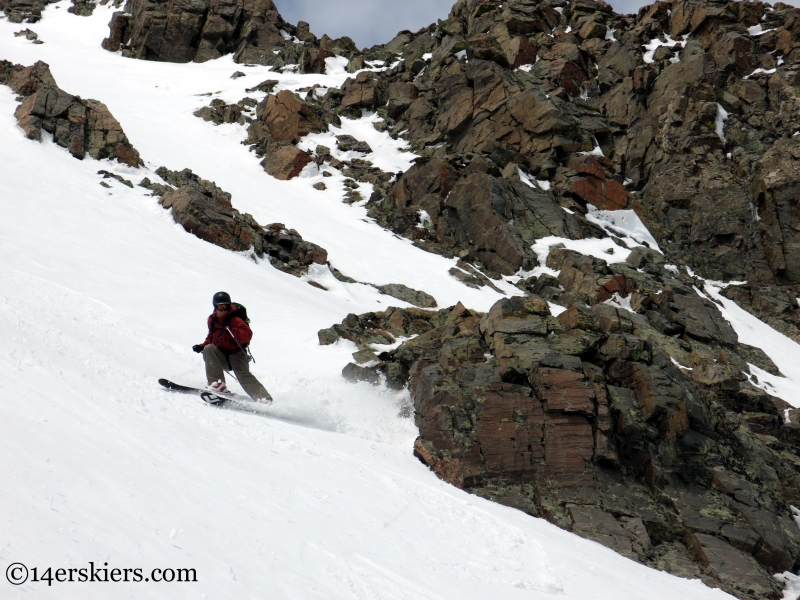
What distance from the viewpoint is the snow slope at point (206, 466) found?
415 centimetres

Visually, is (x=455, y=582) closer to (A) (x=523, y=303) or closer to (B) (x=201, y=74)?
(A) (x=523, y=303)

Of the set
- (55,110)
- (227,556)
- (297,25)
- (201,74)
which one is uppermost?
(297,25)

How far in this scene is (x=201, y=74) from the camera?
52906mm

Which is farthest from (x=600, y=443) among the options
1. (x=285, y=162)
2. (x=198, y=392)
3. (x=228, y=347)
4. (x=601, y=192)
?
(x=285, y=162)

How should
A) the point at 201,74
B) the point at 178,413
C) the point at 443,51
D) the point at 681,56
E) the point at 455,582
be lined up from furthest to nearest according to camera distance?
1. the point at 201,74
2. the point at 443,51
3. the point at 681,56
4. the point at 178,413
5. the point at 455,582

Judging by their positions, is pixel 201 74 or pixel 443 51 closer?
pixel 443 51

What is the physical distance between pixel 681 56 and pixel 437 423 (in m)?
42.7

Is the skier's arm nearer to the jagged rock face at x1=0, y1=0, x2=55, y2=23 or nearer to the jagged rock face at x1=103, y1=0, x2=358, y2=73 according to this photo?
the jagged rock face at x1=103, y1=0, x2=358, y2=73

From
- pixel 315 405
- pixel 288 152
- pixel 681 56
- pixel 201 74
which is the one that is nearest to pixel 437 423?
pixel 315 405

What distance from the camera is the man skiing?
9859 mm

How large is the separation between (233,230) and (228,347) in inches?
580

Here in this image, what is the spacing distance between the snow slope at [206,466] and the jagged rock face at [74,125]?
9980 mm

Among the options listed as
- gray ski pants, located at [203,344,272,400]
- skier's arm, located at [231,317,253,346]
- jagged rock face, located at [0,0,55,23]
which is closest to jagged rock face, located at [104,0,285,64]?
jagged rock face, located at [0,0,55,23]

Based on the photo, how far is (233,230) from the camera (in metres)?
23.7
